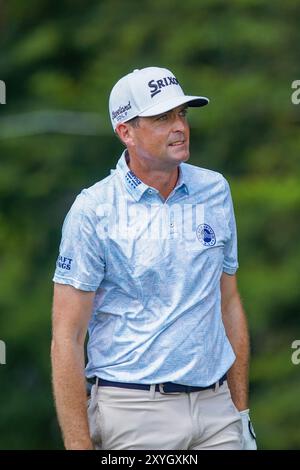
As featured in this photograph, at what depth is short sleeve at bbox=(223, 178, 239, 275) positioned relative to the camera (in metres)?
4.23

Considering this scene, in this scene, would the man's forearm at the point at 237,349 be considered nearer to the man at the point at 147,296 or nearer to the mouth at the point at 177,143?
the man at the point at 147,296

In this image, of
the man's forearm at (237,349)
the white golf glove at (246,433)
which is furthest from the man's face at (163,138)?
the white golf glove at (246,433)

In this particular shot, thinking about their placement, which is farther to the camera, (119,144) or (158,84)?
(119,144)

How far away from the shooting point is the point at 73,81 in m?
12.8

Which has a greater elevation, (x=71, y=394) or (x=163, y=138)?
(x=163, y=138)

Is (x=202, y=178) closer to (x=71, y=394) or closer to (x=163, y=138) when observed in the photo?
(x=163, y=138)

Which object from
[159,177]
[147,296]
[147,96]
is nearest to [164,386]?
[147,296]

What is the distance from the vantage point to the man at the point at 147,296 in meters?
4.02

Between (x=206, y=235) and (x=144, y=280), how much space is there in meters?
0.22

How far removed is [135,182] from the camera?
4.11m

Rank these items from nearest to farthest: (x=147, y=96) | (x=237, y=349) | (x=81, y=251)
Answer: (x=81, y=251), (x=147, y=96), (x=237, y=349)

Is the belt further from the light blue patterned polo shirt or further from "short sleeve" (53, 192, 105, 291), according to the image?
"short sleeve" (53, 192, 105, 291)

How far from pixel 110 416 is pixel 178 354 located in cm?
26
